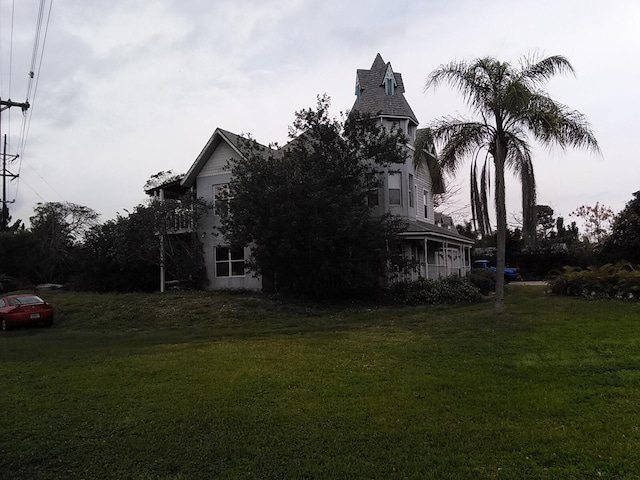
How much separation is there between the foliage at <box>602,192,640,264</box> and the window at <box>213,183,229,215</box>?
835 inches

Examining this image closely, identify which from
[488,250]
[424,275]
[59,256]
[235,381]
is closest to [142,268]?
[424,275]

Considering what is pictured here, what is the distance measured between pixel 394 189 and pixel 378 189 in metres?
0.91

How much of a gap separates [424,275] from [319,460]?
66.7ft

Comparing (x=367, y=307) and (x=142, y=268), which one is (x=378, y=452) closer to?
(x=367, y=307)

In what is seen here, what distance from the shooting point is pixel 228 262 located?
1032 inches

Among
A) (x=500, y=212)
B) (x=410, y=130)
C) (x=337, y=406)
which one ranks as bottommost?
(x=337, y=406)

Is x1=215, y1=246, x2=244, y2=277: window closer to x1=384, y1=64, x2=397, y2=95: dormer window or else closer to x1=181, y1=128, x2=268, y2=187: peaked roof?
x1=181, y1=128, x2=268, y2=187: peaked roof

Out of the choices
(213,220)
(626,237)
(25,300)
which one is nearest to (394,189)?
(213,220)

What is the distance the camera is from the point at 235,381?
7.70 meters

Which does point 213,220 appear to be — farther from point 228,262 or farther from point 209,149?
point 209,149

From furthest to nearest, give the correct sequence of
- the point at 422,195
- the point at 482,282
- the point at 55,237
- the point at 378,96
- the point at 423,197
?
the point at 55,237 → the point at 423,197 → the point at 422,195 → the point at 482,282 → the point at 378,96

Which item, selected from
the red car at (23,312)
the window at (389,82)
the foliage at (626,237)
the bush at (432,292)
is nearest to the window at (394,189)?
the bush at (432,292)

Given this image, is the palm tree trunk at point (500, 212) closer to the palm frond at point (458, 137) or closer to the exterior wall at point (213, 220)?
the palm frond at point (458, 137)

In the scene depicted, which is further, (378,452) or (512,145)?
(512,145)
